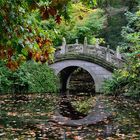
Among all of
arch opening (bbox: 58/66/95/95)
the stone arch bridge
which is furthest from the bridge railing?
arch opening (bbox: 58/66/95/95)

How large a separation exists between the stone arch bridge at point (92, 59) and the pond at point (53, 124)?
21.6ft

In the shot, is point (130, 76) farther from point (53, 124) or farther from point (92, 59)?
point (53, 124)

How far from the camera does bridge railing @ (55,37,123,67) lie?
2495 centimetres

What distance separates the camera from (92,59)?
2548 cm

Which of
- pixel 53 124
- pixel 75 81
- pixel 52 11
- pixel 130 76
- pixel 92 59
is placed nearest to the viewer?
pixel 52 11

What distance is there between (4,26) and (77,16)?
2631 centimetres

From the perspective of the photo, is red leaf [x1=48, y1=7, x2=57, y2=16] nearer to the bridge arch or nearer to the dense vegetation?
the dense vegetation

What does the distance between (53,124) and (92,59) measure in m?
13.2

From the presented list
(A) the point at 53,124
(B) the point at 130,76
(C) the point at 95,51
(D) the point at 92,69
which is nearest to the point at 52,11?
(A) the point at 53,124

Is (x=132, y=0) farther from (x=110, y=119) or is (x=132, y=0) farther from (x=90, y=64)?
(x=110, y=119)

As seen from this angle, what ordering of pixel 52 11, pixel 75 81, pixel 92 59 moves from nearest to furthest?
pixel 52 11 → pixel 92 59 → pixel 75 81

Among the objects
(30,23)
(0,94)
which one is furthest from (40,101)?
(30,23)

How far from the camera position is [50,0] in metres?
4.20

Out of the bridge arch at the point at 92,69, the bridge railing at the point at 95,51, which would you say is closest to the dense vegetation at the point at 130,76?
the bridge arch at the point at 92,69
